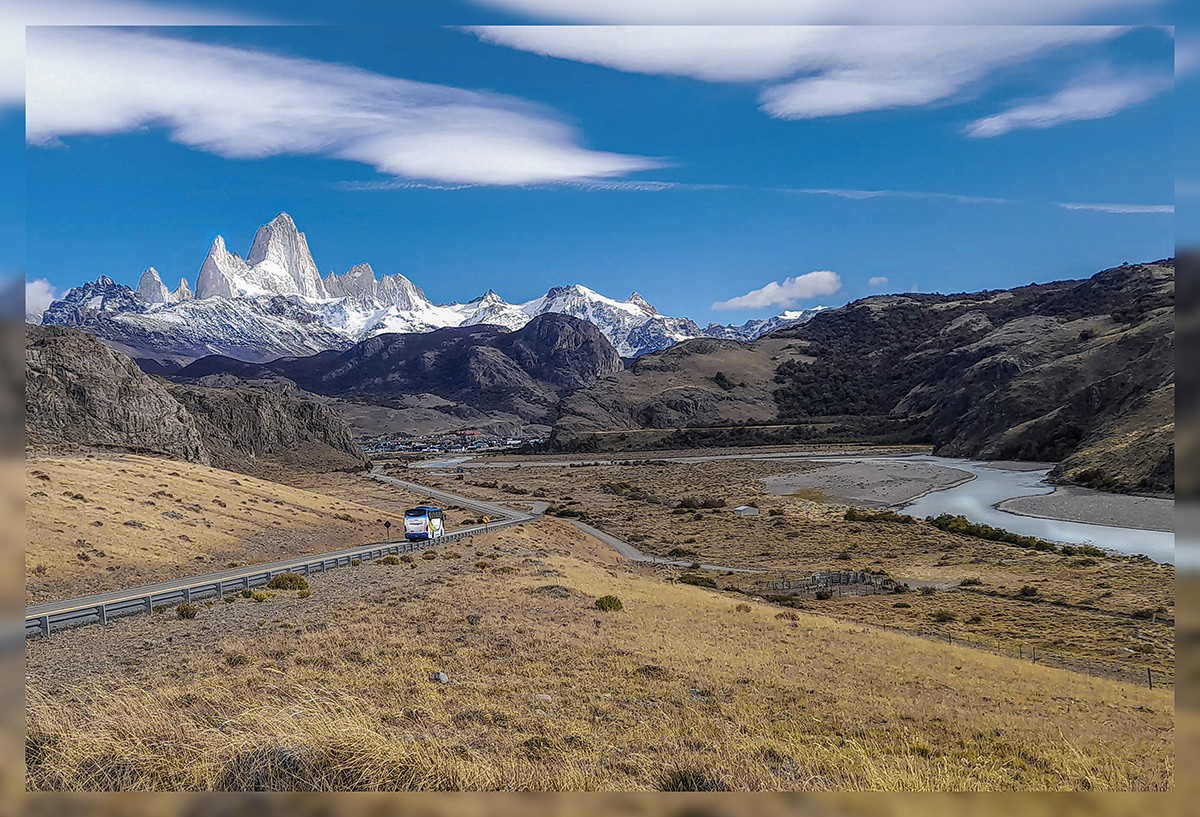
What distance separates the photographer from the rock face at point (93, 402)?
65.1 m

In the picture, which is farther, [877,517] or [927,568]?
[877,517]

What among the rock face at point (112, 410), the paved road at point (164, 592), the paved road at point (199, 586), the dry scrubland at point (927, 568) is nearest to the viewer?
the paved road at point (164, 592)

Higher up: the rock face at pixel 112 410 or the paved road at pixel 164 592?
the rock face at pixel 112 410

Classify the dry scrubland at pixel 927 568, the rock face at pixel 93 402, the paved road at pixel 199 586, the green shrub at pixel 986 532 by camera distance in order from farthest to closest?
the rock face at pixel 93 402
the green shrub at pixel 986 532
the dry scrubland at pixel 927 568
the paved road at pixel 199 586

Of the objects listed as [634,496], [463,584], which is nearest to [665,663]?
[463,584]

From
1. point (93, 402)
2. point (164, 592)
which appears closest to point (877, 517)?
point (164, 592)

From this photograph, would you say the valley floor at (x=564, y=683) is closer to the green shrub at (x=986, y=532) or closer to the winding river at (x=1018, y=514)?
the green shrub at (x=986, y=532)

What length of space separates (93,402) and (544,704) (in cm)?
7772

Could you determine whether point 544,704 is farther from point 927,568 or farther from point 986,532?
point 986,532

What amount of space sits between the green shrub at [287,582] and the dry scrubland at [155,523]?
7.12m

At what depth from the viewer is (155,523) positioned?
40.2 meters

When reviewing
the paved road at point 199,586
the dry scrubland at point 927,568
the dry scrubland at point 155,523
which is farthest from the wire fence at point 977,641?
the dry scrubland at point 155,523

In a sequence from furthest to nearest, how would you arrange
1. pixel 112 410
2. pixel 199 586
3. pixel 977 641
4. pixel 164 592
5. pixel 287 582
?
pixel 112 410 → pixel 977 641 → pixel 287 582 → pixel 199 586 → pixel 164 592

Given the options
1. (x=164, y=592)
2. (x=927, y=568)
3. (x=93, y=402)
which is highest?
(x=93, y=402)
